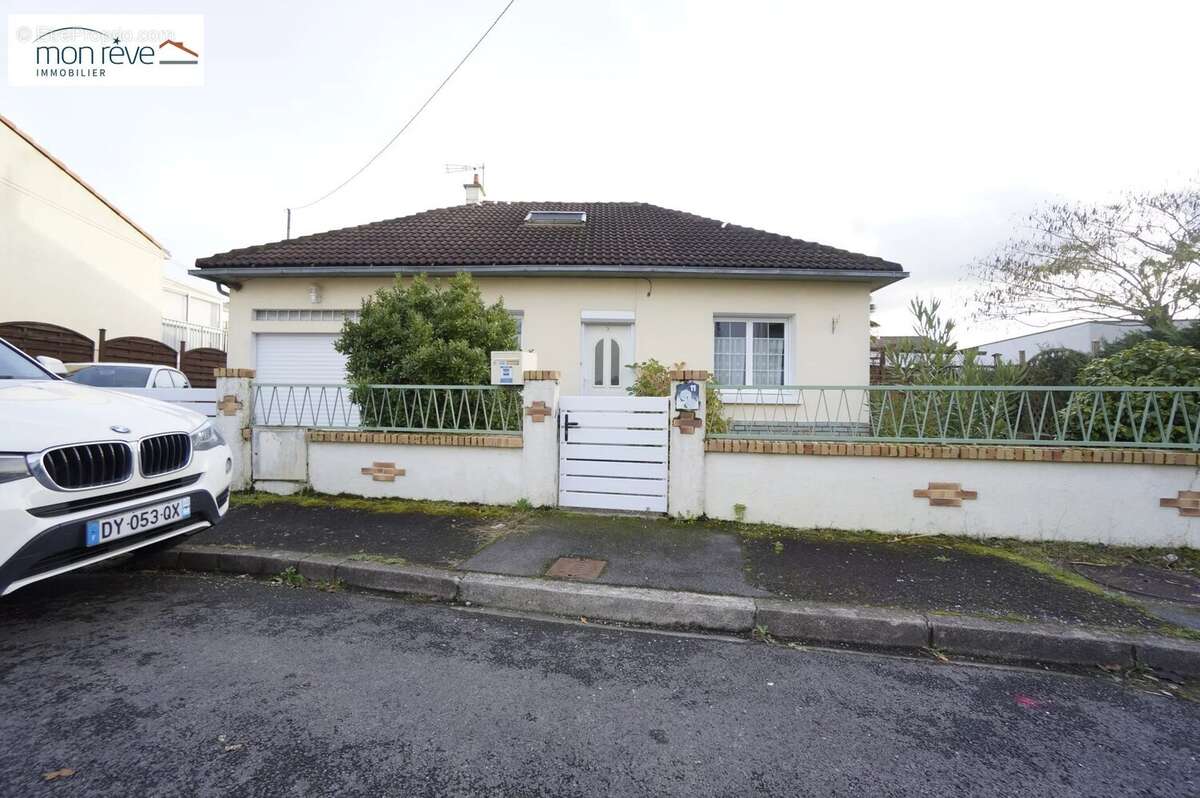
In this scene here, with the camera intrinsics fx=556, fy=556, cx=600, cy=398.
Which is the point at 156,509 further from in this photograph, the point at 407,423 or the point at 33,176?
the point at 33,176

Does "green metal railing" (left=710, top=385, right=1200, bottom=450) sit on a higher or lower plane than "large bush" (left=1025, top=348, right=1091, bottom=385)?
lower

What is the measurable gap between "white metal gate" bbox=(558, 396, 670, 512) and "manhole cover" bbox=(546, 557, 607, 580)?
128 cm

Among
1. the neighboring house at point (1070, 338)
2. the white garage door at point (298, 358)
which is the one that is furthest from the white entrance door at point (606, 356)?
the neighboring house at point (1070, 338)

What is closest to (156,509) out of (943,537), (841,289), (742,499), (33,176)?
(742,499)

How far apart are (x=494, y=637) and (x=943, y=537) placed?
4000 millimetres

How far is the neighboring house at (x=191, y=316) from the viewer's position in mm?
18250

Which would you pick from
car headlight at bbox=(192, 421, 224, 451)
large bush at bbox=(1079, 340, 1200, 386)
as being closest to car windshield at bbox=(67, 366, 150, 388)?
car headlight at bbox=(192, 421, 224, 451)

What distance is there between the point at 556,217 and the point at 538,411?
7.18 m

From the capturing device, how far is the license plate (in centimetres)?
293

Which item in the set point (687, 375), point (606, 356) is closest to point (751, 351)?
point (606, 356)

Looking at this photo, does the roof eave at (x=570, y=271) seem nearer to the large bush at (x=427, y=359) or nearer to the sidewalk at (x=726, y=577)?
the large bush at (x=427, y=359)

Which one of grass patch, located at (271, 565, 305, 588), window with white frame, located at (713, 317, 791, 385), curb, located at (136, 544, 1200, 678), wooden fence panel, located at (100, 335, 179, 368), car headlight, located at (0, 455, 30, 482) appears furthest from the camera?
wooden fence panel, located at (100, 335, 179, 368)

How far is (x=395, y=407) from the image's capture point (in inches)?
238

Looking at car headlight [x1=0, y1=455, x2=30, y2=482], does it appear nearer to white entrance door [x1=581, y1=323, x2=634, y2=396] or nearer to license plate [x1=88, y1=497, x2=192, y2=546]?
license plate [x1=88, y1=497, x2=192, y2=546]
